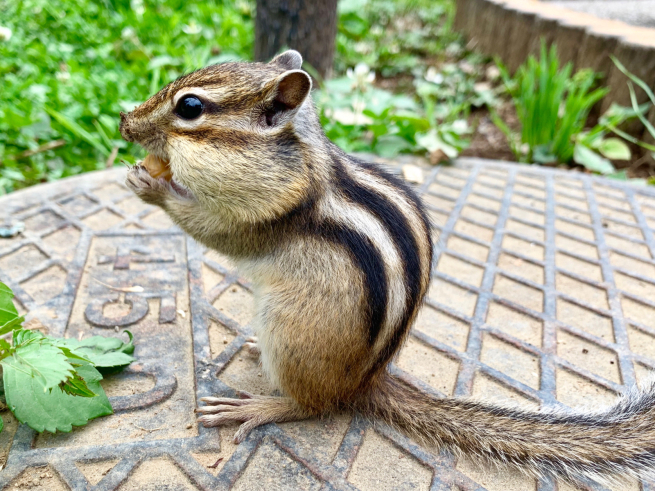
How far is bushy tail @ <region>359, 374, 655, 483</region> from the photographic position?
1.61 metres

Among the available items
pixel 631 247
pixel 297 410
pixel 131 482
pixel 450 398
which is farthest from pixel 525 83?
pixel 131 482

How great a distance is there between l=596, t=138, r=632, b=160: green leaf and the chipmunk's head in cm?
→ 338

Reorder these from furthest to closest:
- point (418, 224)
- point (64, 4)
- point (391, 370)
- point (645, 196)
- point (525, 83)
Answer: point (64, 4) → point (525, 83) → point (645, 196) → point (391, 370) → point (418, 224)

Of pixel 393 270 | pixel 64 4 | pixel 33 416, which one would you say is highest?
pixel 64 4

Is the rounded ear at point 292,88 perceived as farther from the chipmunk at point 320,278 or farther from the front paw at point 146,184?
the front paw at point 146,184

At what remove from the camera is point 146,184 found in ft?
6.30

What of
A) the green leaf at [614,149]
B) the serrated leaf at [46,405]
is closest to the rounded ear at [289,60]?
the serrated leaf at [46,405]

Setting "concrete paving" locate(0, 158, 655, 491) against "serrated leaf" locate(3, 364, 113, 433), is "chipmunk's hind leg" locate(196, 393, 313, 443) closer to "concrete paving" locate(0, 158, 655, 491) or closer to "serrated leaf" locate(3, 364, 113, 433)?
"concrete paving" locate(0, 158, 655, 491)

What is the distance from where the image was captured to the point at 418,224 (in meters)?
1.82

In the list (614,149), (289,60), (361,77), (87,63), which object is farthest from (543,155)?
(87,63)

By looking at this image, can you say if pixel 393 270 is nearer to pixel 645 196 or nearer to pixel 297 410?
pixel 297 410

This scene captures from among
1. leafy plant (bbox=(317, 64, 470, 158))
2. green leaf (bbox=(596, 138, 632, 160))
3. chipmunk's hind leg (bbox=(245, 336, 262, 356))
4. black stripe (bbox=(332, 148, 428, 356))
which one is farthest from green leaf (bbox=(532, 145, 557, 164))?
chipmunk's hind leg (bbox=(245, 336, 262, 356))

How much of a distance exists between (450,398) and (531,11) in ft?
17.5

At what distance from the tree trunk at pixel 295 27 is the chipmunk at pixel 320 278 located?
2777mm
